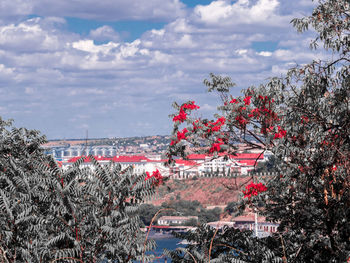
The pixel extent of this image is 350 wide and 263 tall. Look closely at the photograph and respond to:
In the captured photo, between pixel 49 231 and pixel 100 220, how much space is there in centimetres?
64

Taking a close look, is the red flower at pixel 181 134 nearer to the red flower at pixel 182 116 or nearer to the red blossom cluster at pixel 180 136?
the red blossom cluster at pixel 180 136

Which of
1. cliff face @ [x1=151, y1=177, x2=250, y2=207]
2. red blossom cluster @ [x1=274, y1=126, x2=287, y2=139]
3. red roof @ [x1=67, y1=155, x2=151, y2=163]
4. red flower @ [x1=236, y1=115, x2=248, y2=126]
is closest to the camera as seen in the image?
red roof @ [x1=67, y1=155, x2=151, y2=163]

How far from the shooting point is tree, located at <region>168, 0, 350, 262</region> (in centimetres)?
571

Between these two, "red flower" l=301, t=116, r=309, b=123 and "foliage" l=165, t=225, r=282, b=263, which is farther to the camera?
"red flower" l=301, t=116, r=309, b=123

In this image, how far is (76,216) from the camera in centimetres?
482

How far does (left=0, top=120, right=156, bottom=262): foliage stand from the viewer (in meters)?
4.64

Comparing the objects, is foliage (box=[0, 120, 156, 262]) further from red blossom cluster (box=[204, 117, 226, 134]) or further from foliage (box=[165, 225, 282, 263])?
red blossom cluster (box=[204, 117, 226, 134])

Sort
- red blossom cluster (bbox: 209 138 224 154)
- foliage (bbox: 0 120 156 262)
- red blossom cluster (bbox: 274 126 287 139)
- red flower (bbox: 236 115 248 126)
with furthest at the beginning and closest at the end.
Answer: red flower (bbox: 236 115 248 126) → red blossom cluster (bbox: 209 138 224 154) → red blossom cluster (bbox: 274 126 287 139) → foliage (bbox: 0 120 156 262)

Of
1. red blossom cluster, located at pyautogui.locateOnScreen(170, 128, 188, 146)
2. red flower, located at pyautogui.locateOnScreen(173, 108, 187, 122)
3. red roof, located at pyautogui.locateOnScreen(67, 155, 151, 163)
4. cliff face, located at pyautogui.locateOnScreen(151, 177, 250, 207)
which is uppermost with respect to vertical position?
red flower, located at pyautogui.locateOnScreen(173, 108, 187, 122)

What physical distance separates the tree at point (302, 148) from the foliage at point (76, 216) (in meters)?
1.13

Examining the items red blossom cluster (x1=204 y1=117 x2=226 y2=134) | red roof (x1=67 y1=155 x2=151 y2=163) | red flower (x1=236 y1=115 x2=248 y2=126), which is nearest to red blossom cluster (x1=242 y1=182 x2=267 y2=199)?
red blossom cluster (x1=204 y1=117 x2=226 y2=134)

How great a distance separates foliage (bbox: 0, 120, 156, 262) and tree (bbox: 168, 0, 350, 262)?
3.72 feet

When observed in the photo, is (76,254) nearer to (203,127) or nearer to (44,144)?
(203,127)

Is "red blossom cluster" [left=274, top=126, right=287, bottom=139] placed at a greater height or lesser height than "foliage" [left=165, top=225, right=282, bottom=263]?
greater
